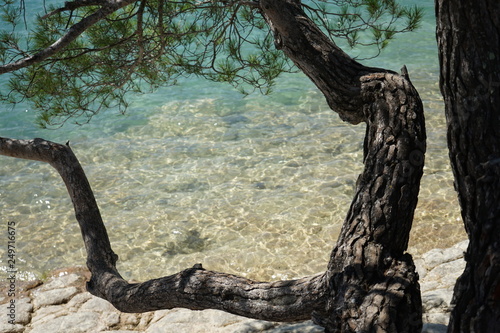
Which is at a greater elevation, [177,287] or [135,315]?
[177,287]

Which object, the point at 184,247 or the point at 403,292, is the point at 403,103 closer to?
the point at 403,292

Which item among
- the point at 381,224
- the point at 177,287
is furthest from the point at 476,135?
the point at 177,287

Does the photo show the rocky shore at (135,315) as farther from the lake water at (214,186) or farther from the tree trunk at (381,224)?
the tree trunk at (381,224)

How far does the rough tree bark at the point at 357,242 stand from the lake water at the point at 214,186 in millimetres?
2892

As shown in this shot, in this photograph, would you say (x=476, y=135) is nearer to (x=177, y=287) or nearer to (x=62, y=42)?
(x=177, y=287)

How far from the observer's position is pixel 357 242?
1.88 metres

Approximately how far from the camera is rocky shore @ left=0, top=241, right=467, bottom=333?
3.46 m

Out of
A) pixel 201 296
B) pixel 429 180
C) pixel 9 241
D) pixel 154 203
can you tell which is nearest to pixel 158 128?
pixel 154 203

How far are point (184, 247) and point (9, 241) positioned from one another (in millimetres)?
1721

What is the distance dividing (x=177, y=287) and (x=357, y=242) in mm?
730

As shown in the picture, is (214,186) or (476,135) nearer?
(476,135)

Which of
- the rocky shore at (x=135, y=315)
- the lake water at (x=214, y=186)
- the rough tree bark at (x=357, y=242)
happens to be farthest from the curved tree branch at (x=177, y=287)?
the lake water at (x=214, y=186)

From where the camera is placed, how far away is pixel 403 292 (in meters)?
1.76

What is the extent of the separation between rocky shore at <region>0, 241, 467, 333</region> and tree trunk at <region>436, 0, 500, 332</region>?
1640 mm
